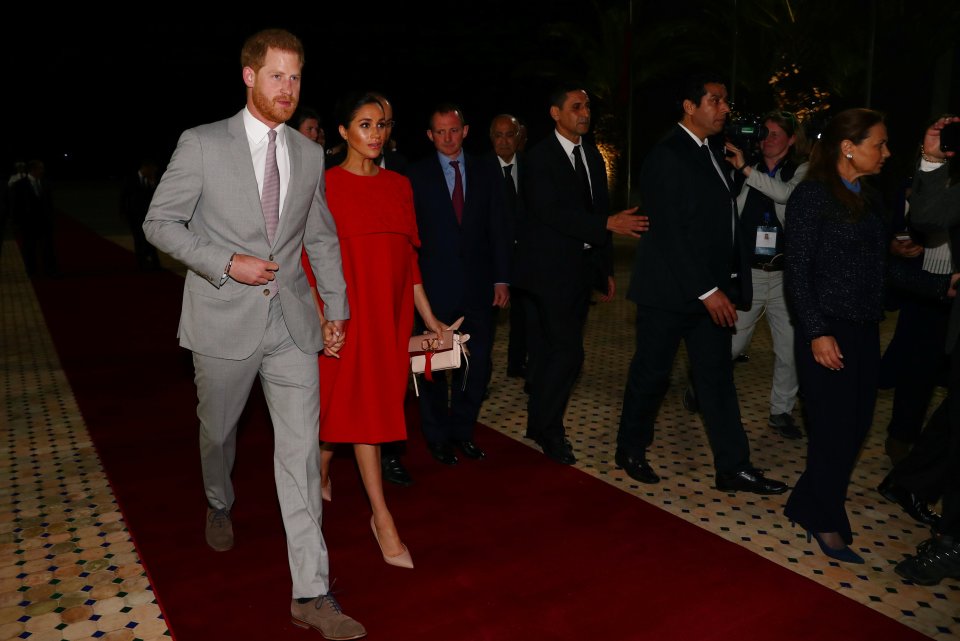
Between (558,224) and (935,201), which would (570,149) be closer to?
(558,224)

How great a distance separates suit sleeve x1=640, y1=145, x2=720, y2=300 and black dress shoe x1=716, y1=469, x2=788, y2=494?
820 mm

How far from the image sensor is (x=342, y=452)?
4.33 metres

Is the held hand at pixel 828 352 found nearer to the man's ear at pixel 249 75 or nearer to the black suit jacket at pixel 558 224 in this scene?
the black suit jacket at pixel 558 224

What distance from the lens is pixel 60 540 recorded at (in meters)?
3.35

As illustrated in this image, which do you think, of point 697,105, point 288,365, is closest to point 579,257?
point 697,105

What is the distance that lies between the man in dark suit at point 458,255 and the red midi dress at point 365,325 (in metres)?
0.91

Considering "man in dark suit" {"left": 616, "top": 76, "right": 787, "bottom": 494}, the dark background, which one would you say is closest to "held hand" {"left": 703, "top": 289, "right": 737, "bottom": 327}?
"man in dark suit" {"left": 616, "top": 76, "right": 787, "bottom": 494}

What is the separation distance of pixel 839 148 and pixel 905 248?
1.12m

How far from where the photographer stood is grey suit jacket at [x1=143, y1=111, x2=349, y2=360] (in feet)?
8.10

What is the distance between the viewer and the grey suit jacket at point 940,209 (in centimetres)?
299

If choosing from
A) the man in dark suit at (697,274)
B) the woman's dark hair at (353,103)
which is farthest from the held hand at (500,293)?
the woman's dark hair at (353,103)

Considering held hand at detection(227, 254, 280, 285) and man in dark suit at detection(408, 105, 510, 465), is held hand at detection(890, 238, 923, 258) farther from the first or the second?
held hand at detection(227, 254, 280, 285)

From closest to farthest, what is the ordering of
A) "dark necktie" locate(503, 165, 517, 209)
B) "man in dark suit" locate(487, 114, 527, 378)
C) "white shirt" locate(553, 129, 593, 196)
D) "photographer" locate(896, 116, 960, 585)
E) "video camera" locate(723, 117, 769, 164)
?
"photographer" locate(896, 116, 960, 585) < "white shirt" locate(553, 129, 593, 196) < "video camera" locate(723, 117, 769, 164) < "dark necktie" locate(503, 165, 517, 209) < "man in dark suit" locate(487, 114, 527, 378)

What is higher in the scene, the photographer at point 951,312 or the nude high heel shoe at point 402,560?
the photographer at point 951,312
